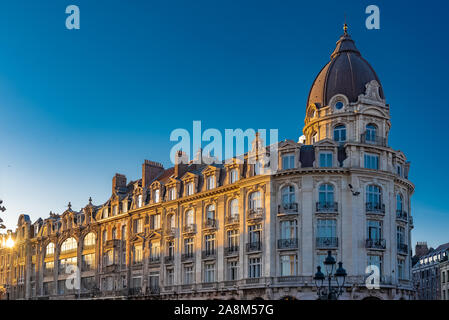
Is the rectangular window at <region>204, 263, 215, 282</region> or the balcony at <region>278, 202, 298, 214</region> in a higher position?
the balcony at <region>278, 202, 298, 214</region>

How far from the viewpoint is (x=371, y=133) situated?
185ft

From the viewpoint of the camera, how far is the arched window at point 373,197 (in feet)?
177

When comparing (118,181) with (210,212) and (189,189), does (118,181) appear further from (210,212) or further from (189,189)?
(210,212)

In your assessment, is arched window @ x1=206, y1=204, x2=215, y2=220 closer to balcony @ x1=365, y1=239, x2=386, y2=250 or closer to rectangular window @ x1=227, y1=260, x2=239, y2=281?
rectangular window @ x1=227, y1=260, x2=239, y2=281

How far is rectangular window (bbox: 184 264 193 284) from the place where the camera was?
62.2 meters

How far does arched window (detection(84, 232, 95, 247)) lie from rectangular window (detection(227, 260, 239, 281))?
24.6 m

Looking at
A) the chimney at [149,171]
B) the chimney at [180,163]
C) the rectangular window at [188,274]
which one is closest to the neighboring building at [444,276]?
the chimney at [149,171]

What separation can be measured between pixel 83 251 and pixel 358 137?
37.6 metres

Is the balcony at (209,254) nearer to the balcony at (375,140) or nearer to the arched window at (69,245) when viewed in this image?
the balcony at (375,140)

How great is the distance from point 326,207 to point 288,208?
9.82 feet

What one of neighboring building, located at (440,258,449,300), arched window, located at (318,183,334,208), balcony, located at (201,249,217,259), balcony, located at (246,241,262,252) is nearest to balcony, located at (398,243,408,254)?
arched window, located at (318,183,334,208)

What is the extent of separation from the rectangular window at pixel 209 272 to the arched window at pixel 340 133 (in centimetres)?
1527

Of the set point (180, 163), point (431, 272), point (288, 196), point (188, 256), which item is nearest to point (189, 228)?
point (188, 256)

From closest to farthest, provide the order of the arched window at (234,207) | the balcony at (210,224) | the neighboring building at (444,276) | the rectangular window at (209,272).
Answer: the arched window at (234,207) → the rectangular window at (209,272) → the balcony at (210,224) → the neighboring building at (444,276)
